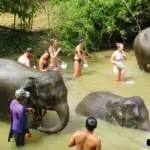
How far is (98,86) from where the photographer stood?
14680 millimetres

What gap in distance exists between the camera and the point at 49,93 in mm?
10266

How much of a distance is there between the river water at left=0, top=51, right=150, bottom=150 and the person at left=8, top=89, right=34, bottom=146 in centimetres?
25

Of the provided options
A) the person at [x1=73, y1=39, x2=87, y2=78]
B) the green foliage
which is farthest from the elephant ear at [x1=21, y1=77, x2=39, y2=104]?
the green foliage

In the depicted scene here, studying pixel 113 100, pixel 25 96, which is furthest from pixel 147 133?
pixel 25 96

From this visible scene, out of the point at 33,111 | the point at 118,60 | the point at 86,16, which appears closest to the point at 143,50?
the point at 118,60

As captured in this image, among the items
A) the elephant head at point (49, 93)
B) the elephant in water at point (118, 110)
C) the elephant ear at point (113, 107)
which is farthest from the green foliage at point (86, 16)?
the elephant head at point (49, 93)

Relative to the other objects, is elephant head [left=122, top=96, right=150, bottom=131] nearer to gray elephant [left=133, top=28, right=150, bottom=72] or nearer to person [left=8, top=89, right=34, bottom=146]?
person [left=8, top=89, right=34, bottom=146]

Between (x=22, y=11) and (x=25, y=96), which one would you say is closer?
(x=25, y=96)

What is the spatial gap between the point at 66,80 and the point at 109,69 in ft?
6.74

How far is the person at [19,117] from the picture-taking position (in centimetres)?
946

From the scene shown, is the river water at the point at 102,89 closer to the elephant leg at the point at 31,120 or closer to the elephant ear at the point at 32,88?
the elephant leg at the point at 31,120

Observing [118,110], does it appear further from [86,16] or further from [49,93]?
[86,16]

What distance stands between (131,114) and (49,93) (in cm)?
172

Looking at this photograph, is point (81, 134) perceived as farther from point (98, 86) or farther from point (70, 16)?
point (70, 16)
